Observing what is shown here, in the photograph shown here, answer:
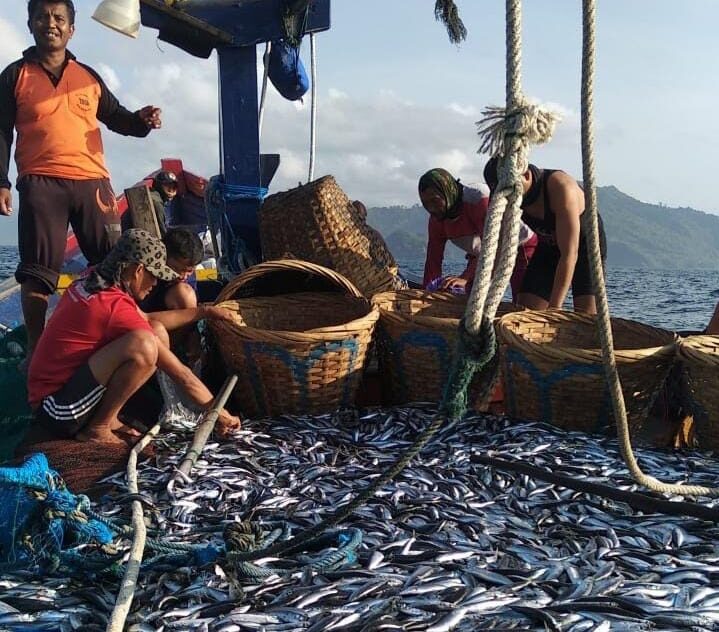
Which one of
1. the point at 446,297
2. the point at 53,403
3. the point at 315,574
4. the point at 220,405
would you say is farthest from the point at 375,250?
the point at 315,574

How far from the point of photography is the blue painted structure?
6.47 meters

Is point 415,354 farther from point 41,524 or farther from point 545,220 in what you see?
point 41,524

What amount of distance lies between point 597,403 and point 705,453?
0.70 m

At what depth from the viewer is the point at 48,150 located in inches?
213

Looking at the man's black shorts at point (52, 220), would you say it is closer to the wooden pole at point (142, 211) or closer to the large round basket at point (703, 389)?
the wooden pole at point (142, 211)

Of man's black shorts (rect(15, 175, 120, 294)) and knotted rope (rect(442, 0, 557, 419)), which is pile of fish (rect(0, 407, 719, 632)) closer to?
knotted rope (rect(442, 0, 557, 419))

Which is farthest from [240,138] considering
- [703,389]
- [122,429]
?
[703,389]

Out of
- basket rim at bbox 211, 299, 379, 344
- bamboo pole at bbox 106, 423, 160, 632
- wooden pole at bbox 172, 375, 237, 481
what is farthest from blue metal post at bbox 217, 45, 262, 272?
bamboo pole at bbox 106, 423, 160, 632

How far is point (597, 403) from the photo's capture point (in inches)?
174

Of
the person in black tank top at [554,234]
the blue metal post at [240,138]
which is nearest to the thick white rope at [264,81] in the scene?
the blue metal post at [240,138]

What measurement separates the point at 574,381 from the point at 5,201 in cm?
445

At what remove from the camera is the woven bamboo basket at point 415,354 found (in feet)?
15.8

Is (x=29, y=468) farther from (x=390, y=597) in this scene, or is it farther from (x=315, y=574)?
(x=390, y=597)

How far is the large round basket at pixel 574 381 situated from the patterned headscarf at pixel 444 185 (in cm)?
170
